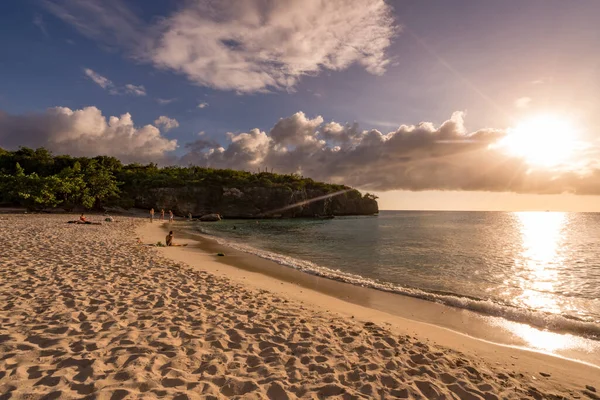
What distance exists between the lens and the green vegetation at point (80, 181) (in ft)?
160

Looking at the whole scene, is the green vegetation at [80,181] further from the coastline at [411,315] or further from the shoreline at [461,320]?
the shoreline at [461,320]

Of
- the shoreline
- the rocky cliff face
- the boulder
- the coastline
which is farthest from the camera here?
the rocky cliff face

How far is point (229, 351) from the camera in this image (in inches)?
237

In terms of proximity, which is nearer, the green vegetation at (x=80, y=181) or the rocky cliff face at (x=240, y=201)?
the green vegetation at (x=80, y=181)

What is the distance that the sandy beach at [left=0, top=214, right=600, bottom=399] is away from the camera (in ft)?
15.6

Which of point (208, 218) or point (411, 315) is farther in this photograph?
point (208, 218)

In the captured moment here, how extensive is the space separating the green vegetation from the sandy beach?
169 ft

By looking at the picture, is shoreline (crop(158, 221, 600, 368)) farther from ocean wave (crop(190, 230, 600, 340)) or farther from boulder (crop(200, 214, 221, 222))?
boulder (crop(200, 214, 221, 222))

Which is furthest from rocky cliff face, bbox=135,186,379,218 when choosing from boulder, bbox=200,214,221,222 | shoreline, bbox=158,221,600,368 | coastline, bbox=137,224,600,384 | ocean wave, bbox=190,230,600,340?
ocean wave, bbox=190,230,600,340

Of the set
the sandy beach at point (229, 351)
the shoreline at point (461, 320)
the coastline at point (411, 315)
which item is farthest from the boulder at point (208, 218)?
the sandy beach at point (229, 351)

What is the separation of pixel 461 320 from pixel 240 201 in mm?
83759

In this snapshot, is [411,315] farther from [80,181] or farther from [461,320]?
[80,181]

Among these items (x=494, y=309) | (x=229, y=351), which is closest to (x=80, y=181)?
(x=229, y=351)

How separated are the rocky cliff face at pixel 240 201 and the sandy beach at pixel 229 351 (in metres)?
73.9
